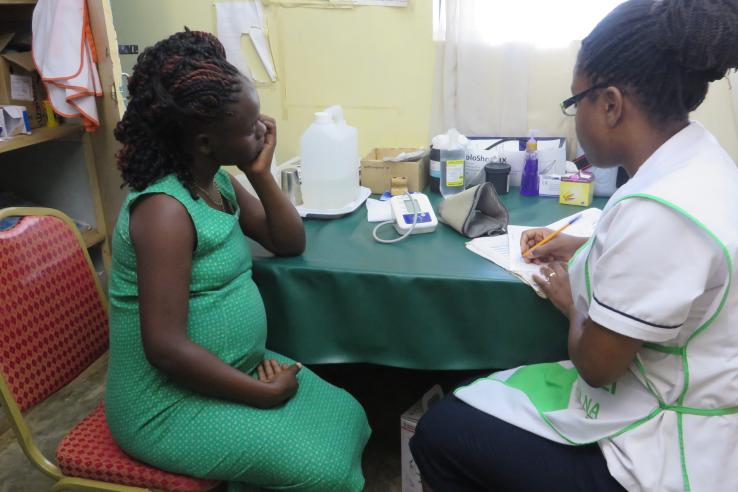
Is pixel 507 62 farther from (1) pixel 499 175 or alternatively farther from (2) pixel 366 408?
(2) pixel 366 408

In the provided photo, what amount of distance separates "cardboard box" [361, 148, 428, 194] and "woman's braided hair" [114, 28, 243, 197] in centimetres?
77

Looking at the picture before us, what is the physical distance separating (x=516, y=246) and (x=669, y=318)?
0.55 metres

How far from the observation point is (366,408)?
201 centimetres

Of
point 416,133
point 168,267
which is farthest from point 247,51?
point 168,267

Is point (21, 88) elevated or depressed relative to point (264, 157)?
elevated

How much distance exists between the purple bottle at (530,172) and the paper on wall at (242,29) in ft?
3.21

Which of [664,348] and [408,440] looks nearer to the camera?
[664,348]

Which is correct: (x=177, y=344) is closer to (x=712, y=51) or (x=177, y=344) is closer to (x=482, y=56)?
(x=712, y=51)

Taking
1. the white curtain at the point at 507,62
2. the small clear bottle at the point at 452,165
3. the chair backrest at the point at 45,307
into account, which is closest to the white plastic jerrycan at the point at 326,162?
the small clear bottle at the point at 452,165

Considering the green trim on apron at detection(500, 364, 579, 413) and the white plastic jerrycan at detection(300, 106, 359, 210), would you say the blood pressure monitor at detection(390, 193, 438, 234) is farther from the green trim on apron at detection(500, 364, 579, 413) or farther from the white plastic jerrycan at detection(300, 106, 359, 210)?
the green trim on apron at detection(500, 364, 579, 413)

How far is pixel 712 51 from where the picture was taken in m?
0.84

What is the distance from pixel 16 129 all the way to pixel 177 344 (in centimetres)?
131

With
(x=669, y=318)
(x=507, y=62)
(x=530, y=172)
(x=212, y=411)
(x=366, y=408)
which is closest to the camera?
(x=669, y=318)

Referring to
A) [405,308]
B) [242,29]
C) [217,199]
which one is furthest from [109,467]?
[242,29]
